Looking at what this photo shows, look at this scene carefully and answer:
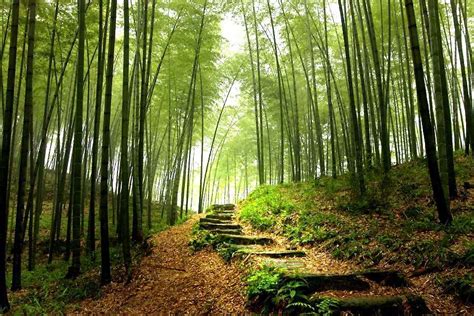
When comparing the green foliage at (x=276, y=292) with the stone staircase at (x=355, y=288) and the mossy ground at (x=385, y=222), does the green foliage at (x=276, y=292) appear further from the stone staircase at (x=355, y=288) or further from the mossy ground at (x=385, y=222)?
the mossy ground at (x=385, y=222)

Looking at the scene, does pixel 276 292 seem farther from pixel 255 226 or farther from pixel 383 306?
pixel 255 226

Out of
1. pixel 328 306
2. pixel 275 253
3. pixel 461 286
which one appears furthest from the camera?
pixel 275 253

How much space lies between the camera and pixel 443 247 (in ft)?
10.8

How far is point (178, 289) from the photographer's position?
3.98 meters

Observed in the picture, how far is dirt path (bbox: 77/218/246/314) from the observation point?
345 cm

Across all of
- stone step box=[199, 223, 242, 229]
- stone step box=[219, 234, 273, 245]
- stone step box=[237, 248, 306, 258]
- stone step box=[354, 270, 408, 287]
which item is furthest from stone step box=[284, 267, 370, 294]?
stone step box=[199, 223, 242, 229]

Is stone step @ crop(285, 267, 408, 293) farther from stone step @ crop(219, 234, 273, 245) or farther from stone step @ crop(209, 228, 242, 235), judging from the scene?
stone step @ crop(209, 228, 242, 235)

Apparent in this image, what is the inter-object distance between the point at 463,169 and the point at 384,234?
2.70 metres

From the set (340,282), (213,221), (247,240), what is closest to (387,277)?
(340,282)

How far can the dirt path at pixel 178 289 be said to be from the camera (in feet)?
11.3

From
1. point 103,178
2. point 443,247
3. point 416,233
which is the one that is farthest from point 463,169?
point 103,178

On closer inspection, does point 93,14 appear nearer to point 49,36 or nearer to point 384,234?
point 49,36

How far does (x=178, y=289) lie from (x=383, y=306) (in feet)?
7.60

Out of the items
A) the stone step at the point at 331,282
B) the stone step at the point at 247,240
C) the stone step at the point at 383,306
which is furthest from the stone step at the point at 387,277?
the stone step at the point at 247,240
